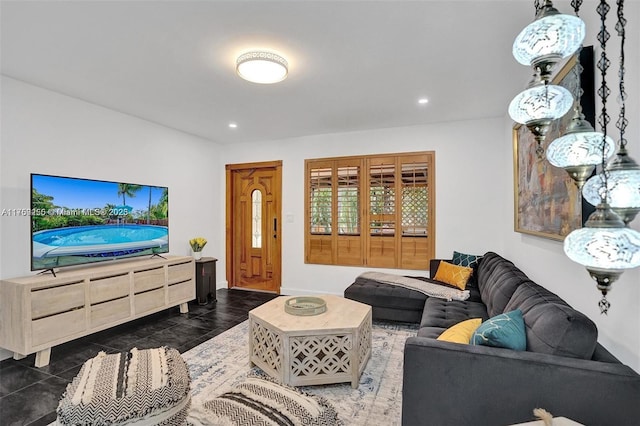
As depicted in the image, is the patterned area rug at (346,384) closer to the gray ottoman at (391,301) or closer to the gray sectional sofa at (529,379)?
the gray ottoman at (391,301)

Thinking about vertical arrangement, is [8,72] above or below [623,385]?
above

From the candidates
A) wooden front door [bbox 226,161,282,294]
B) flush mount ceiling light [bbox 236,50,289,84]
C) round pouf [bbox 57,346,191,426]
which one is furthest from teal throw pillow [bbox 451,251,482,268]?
round pouf [bbox 57,346,191,426]

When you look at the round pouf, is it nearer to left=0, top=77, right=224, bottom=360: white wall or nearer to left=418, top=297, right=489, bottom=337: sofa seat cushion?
left=418, top=297, right=489, bottom=337: sofa seat cushion

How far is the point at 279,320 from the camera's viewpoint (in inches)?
96.4

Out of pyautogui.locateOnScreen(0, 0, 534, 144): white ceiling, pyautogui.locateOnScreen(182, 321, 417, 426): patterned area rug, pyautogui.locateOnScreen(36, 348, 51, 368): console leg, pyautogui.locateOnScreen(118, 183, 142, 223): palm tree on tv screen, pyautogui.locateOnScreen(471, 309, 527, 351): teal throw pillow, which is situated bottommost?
pyautogui.locateOnScreen(182, 321, 417, 426): patterned area rug

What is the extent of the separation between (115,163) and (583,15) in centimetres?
433

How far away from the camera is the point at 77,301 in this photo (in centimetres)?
290

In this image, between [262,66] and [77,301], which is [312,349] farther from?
[77,301]

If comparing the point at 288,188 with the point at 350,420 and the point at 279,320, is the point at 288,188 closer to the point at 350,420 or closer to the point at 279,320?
the point at 279,320

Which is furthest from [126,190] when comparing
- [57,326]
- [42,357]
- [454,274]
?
[454,274]

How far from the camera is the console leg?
8.71ft

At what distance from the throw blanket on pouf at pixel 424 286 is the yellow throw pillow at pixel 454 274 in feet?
0.39

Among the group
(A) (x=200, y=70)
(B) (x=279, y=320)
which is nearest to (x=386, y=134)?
(A) (x=200, y=70)

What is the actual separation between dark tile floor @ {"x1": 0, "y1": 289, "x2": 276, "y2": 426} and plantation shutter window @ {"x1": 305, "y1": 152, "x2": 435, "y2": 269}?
143 cm
